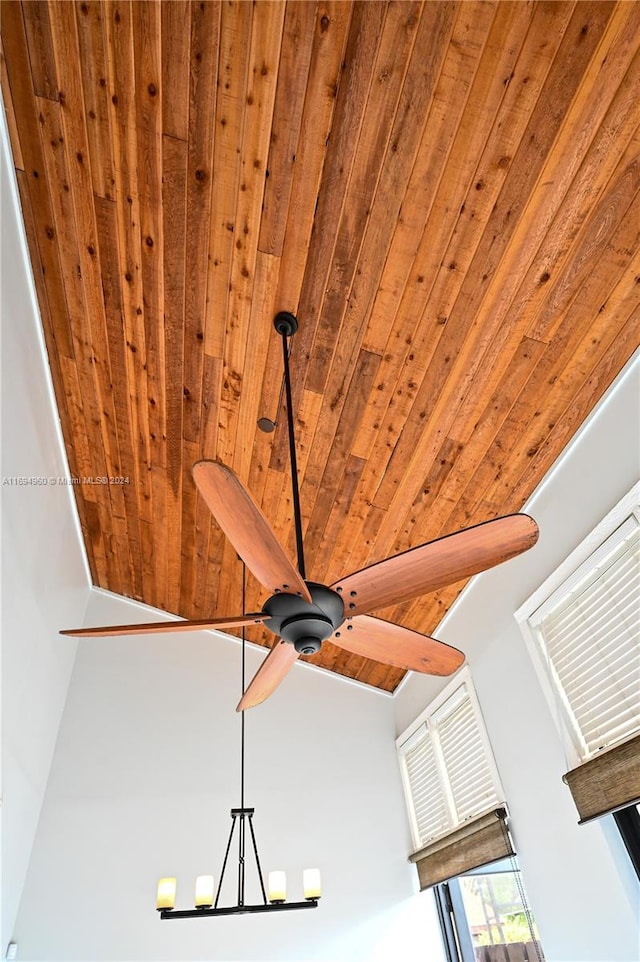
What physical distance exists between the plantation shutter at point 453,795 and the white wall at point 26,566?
2.44 metres

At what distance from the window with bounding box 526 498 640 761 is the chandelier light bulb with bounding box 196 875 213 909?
2090mm

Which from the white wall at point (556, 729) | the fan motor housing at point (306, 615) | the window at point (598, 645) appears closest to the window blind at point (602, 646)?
the window at point (598, 645)

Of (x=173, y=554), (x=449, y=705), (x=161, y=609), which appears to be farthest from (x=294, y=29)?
(x=161, y=609)

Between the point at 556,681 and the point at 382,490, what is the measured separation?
1184mm

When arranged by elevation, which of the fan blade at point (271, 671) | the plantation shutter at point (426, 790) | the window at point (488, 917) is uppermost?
the plantation shutter at point (426, 790)

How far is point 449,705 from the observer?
11.4ft

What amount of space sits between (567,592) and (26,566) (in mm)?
2692

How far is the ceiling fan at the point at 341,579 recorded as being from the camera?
1467mm

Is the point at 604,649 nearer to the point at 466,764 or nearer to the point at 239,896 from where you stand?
the point at 466,764

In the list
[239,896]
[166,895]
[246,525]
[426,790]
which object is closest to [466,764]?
[426,790]

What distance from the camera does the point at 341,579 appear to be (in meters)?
1.54

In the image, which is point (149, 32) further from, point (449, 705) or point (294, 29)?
point (449, 705)

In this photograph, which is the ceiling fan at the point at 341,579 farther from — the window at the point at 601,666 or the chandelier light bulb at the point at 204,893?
the chandelier light bulb at the point at 204,893

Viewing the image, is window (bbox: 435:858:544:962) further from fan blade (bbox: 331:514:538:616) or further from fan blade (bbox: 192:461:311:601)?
fan blade (bbox: 192:461:311:601)
